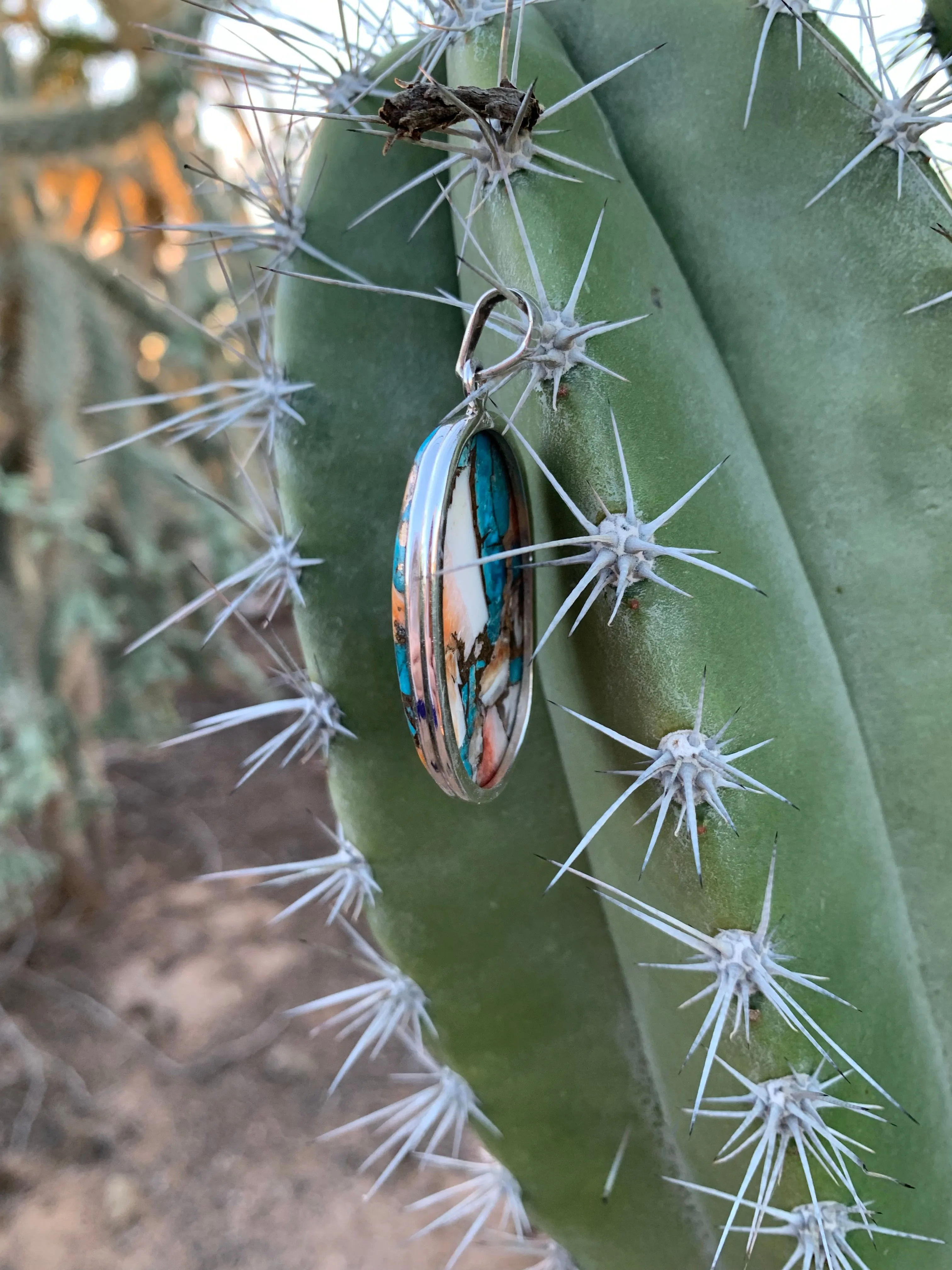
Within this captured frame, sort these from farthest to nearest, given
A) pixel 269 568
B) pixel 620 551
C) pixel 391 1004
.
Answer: pixel 391 1004 → pixel 269 568 → pixel 620 551

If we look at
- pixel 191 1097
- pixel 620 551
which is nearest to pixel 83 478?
pixel 191 1097

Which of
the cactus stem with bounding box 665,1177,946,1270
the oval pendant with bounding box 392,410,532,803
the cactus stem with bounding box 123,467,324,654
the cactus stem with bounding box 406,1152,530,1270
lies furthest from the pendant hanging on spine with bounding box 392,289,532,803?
the cactus stem with bounding box 406,1152,530,1270

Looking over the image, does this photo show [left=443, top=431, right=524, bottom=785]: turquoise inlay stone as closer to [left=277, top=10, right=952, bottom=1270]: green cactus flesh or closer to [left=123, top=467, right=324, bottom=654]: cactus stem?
[left=277, top=10, right=952, bottom=1270]: green cactus flesh

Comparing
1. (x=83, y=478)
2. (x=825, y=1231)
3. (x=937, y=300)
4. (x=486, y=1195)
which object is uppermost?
(x=83, y=478)

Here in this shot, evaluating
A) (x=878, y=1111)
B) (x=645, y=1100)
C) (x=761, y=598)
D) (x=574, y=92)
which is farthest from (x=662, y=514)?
(x=645, y=1100)

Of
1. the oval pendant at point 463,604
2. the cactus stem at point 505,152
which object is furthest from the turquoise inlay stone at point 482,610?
the cactus stem at point 505,152

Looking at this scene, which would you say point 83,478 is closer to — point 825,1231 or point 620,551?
point 620,551

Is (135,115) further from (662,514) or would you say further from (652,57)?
(662,514)

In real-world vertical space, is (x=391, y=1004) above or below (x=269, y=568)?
below
